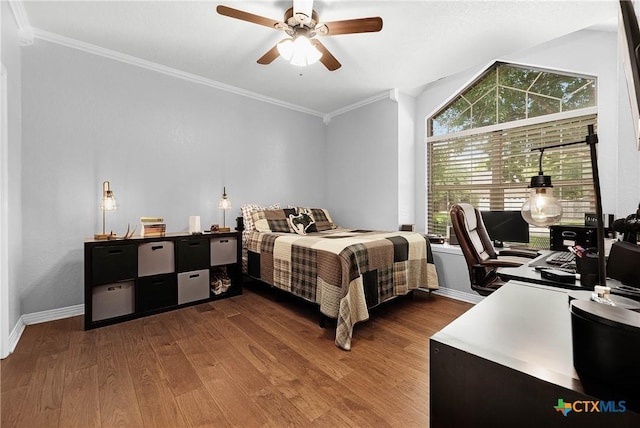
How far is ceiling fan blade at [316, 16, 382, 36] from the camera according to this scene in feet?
6.58

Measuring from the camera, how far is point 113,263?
2494 mm

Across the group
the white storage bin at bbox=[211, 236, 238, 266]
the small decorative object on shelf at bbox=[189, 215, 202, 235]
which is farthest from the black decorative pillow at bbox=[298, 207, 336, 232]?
the small decorative object on shelf at bbox=[189, 215, 202, 235]

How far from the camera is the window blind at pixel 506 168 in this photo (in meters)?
2.84

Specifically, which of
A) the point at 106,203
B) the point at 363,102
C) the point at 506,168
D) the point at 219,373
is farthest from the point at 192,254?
the point at 506,168

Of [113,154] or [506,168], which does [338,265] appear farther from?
[113,154]

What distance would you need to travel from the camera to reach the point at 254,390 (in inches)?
64.5

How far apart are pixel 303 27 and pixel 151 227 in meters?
2.34

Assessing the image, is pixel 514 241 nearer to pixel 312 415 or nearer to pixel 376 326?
pixel 376 326

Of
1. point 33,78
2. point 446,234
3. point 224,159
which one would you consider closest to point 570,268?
point 446,234

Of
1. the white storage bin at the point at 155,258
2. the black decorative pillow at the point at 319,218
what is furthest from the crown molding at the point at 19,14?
the black decorative pillow at the point at 319,218

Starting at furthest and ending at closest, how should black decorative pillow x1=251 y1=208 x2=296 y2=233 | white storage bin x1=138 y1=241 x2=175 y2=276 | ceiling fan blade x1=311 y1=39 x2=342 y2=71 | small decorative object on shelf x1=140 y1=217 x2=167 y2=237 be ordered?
black decorative pillow x1=251 y1=208 x2=296 y2=233 → small decorative object on shelf x1=140 y1=217 x2=167 y2=237 → white storage bin x1=138 y1=241 x2=175 y2=276 → ceiling fan blade x1=311 y1=39 x2=342 y2=71

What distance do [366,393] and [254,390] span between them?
656 millimetres

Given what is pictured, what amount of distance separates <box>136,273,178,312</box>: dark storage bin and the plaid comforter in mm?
891

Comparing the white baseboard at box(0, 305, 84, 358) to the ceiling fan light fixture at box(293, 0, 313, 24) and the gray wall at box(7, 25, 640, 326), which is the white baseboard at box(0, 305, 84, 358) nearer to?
the gray wall at box(7, 25, 640, 326)
